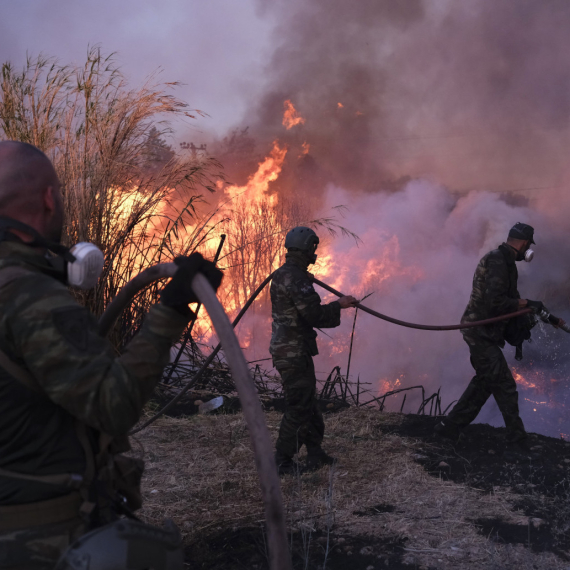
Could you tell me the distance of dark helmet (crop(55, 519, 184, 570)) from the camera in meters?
1.34

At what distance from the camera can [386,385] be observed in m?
35.7

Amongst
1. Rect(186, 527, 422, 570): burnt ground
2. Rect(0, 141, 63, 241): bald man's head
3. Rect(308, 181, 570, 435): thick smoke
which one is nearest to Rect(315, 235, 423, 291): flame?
Rect(308, 181, 570, 435): thick smoke

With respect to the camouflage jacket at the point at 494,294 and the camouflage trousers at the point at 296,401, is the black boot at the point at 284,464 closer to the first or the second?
the camouflage trousers at the point at 296,401

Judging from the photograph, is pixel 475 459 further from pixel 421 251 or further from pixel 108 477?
pixel 421 251

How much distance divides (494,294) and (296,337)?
2.05 m

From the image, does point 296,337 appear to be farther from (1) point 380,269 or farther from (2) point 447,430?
(1) point 380,269

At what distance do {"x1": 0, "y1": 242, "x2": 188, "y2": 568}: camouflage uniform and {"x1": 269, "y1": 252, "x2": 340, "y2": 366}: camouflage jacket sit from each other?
10.6 ft

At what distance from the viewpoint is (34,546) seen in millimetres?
1394

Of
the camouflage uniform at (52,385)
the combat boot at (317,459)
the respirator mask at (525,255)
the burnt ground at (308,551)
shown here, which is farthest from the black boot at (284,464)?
the camouflage uniform at (52,385)

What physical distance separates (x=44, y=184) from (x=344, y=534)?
3.06 metres

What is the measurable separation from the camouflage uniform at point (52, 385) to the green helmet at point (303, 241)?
3.37 metres

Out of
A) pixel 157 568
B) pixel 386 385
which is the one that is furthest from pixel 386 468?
pixel 386 385

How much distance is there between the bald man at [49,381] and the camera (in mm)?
1305

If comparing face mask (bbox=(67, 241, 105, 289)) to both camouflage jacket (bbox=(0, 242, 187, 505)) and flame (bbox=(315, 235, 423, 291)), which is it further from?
flame (bbox=(315, 235, 423, 291))
